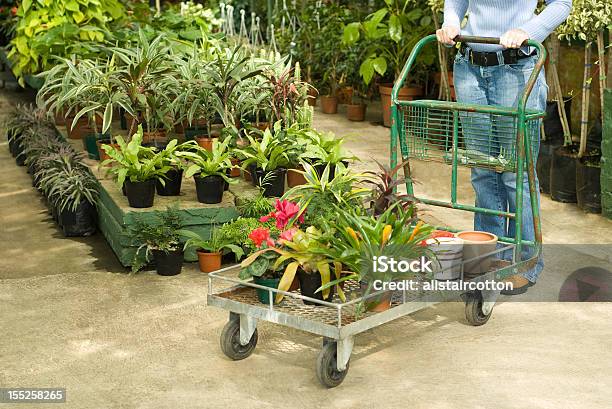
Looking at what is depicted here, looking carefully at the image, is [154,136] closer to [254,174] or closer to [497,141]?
[254,174]

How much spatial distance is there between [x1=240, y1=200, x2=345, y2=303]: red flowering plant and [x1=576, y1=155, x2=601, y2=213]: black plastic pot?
2.46m

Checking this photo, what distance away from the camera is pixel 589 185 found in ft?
18.4

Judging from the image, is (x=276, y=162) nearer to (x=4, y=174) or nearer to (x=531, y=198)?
(x=531, y=198)

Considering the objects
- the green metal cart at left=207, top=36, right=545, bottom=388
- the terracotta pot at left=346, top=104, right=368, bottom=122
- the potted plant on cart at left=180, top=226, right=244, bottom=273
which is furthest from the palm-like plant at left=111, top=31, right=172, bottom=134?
the terracotta pot at left=346, top=104, right=368, bottom=122

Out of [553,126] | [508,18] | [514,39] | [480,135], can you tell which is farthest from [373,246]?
[553,126]

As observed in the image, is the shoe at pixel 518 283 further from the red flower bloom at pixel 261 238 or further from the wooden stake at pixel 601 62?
the wooden stake at pixel 601 62

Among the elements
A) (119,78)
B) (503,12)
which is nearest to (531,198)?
(503,12)

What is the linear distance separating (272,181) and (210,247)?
54 centimetres

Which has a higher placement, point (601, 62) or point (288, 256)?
point (601, 62)

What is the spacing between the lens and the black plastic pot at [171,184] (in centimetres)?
502

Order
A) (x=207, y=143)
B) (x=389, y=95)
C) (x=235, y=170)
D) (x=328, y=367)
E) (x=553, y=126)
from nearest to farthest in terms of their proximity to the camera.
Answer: (x=328, y=367), (x=235, y=170), (x=207, y=143), (x=553, y=126), (x=389, y=95)

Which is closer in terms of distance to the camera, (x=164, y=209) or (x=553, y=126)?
(x=164, y=209)

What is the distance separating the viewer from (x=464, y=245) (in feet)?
12.5

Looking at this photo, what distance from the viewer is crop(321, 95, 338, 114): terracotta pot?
867cm
